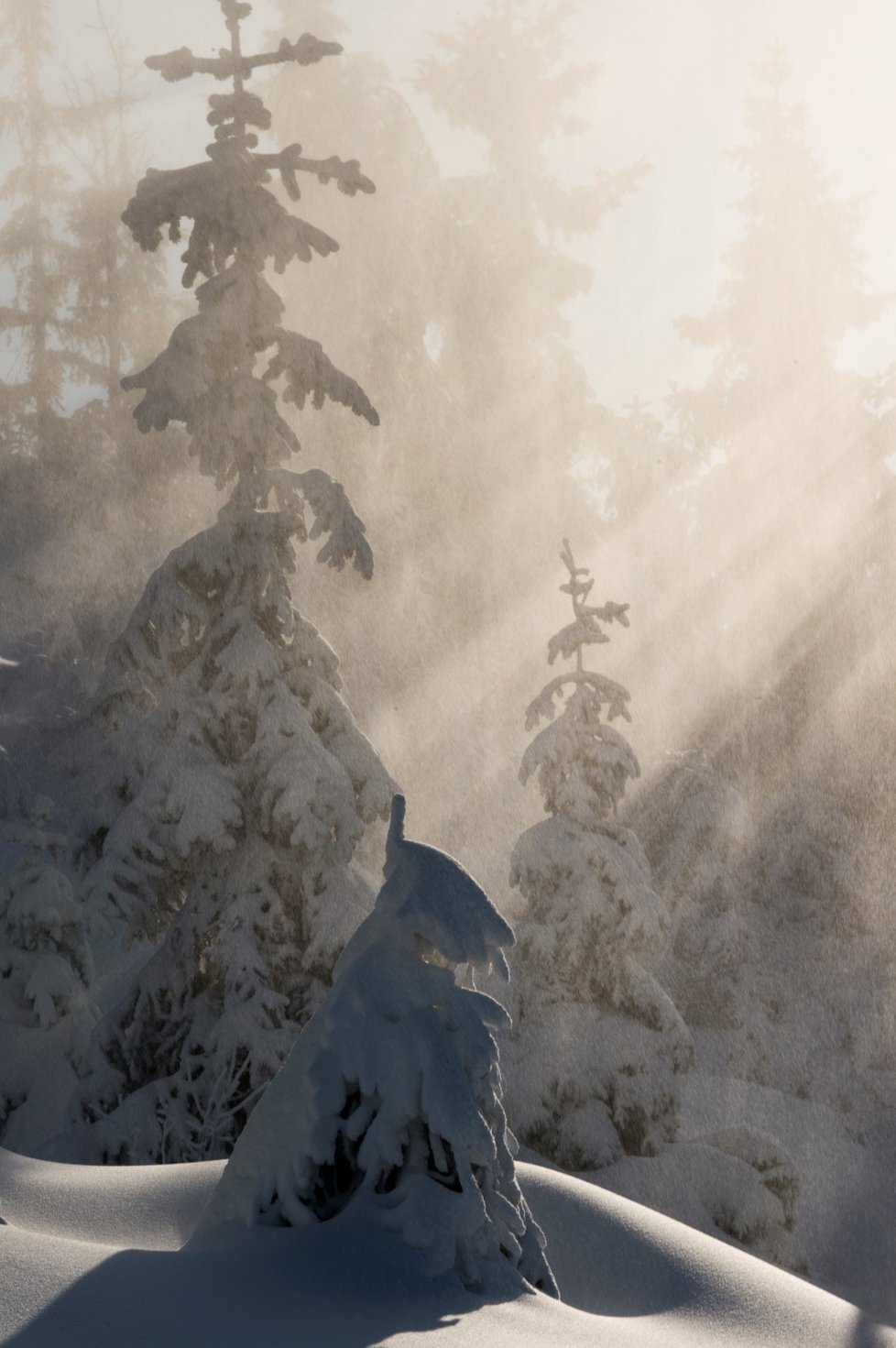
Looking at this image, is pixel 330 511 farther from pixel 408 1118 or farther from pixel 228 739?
pixel 408 1118

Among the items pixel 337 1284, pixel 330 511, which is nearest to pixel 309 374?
pixel 330 511

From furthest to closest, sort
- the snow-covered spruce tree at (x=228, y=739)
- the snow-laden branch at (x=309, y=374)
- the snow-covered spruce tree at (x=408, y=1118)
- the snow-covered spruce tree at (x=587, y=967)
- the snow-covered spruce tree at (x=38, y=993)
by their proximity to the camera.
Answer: the snow-covered spruce tree at (x=38, y=993)
the snow-covered spruce tree at (x=587, y=967)
the snow-laden branch at (x=309, y=374)
the snow-covered spruce tree at (x=228, y=739)
the snow-covered spruce tree at (x=408, y=1118)

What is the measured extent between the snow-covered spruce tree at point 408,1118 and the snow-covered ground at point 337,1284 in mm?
146

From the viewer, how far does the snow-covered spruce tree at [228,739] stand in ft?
35.7

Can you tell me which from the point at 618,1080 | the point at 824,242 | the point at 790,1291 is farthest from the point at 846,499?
the point at 790,1291

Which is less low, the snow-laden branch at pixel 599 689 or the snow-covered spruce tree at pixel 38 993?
the snow-laden branch at pixel 599 689

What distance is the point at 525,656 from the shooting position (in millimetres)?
24609

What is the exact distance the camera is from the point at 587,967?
1341 cm

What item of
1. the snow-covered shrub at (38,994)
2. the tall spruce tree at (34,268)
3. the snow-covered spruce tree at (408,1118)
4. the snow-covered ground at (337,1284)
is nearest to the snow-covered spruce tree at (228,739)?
the snow-covered shrub at (38,994)

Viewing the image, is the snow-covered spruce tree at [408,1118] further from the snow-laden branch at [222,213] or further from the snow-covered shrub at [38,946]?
the snow-covered shrub at [38,946]

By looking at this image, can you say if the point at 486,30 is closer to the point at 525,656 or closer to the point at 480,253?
the point at 480,253

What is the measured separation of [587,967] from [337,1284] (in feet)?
30.1

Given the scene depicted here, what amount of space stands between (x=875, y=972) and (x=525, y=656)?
8.69 meters

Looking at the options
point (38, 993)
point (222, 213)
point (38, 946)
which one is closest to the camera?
point (222, 213)
